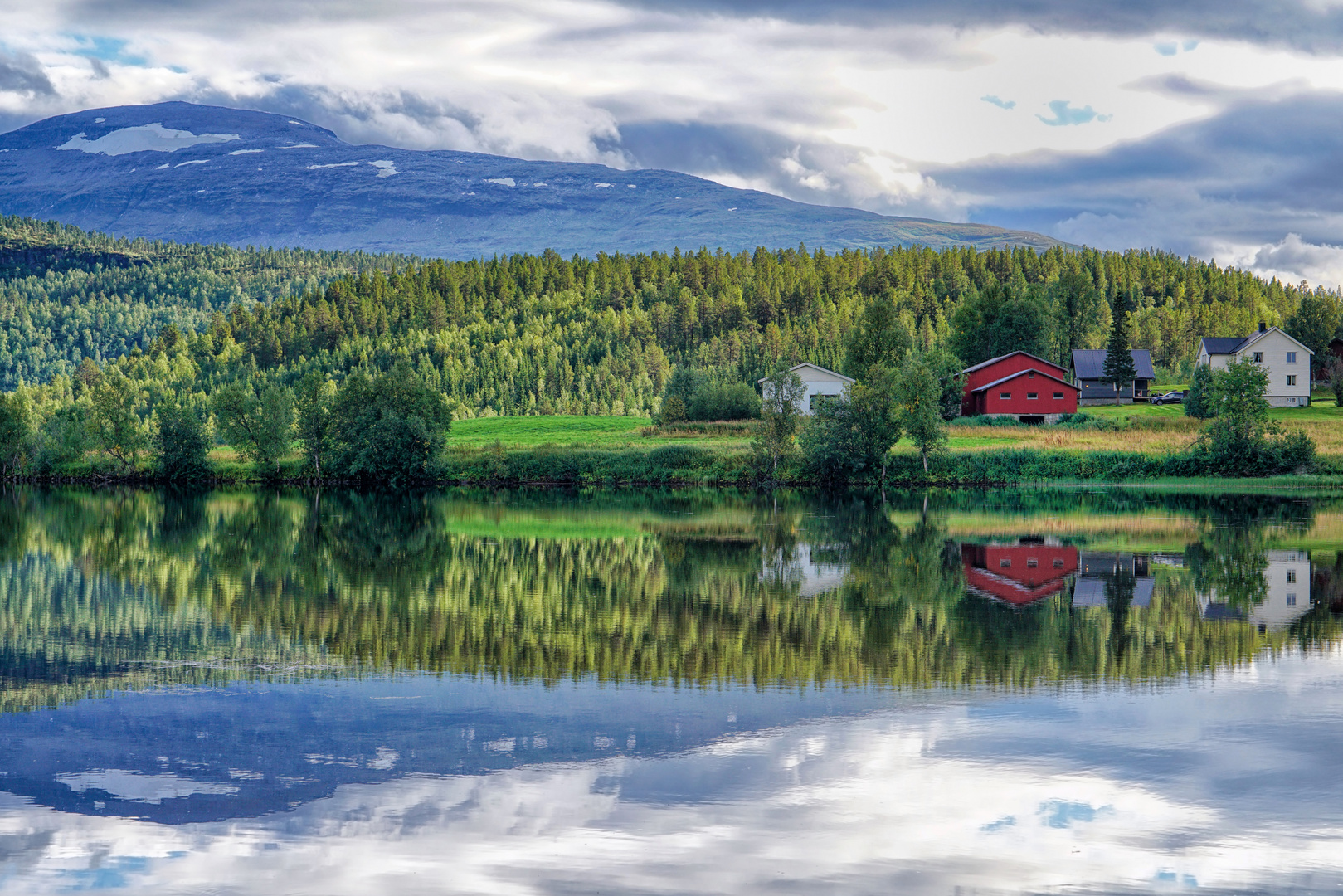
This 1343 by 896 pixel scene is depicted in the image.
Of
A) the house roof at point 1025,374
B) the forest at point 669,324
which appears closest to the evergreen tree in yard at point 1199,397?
the house roof at point 1025,374

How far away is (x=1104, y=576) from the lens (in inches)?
1166

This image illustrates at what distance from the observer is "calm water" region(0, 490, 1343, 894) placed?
1070cm

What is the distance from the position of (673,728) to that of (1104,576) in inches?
719

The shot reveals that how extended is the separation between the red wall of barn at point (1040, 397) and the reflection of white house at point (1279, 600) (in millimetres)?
66183

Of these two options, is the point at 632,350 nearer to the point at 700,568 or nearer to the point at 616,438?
the point at 616,438

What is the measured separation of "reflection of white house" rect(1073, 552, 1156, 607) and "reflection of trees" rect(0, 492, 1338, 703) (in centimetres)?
35

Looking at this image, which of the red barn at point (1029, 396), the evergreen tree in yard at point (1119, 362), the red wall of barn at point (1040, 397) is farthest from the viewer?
the evergreen tree in yard at point (1119, 362)

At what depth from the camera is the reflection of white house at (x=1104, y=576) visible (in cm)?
2531

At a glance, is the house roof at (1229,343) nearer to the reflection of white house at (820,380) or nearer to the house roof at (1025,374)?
the house roof at (1025,374)

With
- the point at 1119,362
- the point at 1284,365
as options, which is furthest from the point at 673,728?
the point at 1284,365

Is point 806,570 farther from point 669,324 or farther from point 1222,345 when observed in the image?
point 669,324

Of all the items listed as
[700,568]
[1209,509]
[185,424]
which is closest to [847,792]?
[700,568]

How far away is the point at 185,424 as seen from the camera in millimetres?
89125

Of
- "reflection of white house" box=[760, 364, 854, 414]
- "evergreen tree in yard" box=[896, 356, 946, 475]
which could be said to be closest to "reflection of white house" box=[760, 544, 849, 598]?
"evergreen tree in yard" box=[896, 356, 946, 475]
